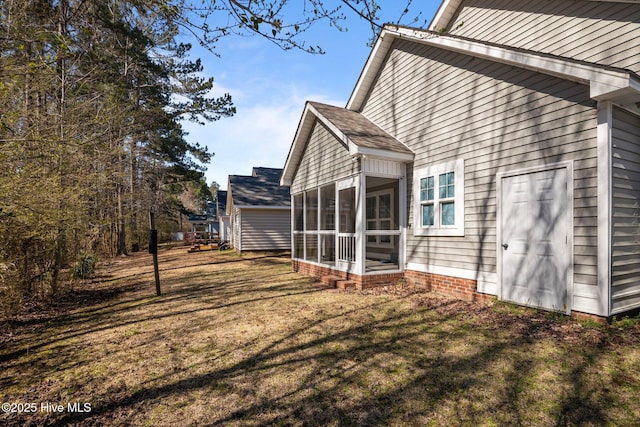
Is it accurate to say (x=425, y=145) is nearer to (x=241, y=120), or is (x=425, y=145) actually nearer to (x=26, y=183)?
(x=26, y=183)

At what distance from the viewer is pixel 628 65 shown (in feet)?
15.7

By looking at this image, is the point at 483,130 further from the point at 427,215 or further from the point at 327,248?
the point at 327,248

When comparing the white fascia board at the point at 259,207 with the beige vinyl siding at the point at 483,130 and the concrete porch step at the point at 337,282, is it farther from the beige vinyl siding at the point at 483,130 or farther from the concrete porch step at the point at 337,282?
the beige vinyl siding at the point at 483,130

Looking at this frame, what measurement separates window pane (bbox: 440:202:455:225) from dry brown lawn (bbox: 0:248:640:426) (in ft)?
5.50

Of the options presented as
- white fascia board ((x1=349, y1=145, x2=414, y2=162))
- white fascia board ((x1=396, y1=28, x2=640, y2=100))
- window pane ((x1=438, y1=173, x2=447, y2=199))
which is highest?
white fascia board ((x1=396, y1=28, x2=640, y2=100))

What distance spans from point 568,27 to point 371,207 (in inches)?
259

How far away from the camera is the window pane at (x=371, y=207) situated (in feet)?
34.7

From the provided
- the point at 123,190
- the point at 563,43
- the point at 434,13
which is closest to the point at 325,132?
the point at 434,13

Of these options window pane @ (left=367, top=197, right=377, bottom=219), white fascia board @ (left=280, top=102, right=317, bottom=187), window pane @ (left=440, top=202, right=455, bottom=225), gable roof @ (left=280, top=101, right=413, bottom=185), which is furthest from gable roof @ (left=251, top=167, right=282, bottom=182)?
window pane @ (left=440, top=202, right=455, bottom=225)

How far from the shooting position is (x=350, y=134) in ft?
25.2

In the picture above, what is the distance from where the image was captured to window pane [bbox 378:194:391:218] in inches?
389

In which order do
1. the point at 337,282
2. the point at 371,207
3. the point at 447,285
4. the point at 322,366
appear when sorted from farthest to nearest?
1. the point at 371,207
2. the point at 337,282
3. the point at 447,285
4. the point at 322,366

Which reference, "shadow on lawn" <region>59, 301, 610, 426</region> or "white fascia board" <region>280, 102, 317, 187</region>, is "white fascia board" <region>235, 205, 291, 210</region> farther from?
"shadow on lawn" <region>59, 301, 610, 426</region>

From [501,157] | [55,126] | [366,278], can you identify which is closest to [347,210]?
[366,278]
